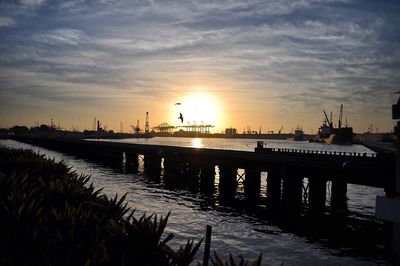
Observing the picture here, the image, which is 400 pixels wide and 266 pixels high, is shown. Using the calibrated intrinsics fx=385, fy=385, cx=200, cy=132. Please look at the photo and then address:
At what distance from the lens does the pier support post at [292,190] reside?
32594 millimetres

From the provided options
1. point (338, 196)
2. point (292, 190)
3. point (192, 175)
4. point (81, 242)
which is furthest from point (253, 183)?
point (81, 242)

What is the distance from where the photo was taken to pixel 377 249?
21.5m

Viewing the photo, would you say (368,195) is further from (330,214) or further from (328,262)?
(328,262)

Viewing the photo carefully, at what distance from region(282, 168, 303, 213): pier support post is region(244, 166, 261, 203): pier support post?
482cm

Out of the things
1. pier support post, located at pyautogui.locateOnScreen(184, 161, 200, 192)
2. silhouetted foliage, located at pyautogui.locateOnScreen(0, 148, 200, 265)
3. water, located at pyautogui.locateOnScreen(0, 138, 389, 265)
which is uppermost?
silhouetted foliage, located at pyautogui.locateOnScreen(0, 148, 200, 265)

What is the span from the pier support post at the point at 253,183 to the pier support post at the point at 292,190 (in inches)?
190

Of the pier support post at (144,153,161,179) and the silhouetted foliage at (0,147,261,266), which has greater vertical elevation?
the silhouetted foliage at (0,147,261,266)

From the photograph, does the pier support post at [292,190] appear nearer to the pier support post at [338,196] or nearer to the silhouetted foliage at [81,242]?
the pier support post at [338,196]

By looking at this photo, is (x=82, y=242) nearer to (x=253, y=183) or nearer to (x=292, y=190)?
(x=292, y=190)

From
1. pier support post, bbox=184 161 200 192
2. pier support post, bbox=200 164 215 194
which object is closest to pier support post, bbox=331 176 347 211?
pier support post, bbox=200 164 215 194

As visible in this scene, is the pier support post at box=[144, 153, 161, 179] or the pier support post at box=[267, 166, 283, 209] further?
the pier support post at box=[144, 153, 161, 179]

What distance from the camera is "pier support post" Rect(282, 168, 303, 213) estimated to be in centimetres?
3259

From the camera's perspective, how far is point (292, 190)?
3319 cm

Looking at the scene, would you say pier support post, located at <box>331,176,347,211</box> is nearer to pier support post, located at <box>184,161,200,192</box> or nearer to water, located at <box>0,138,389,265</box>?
water, located at <box>0,138,389,265</box>
